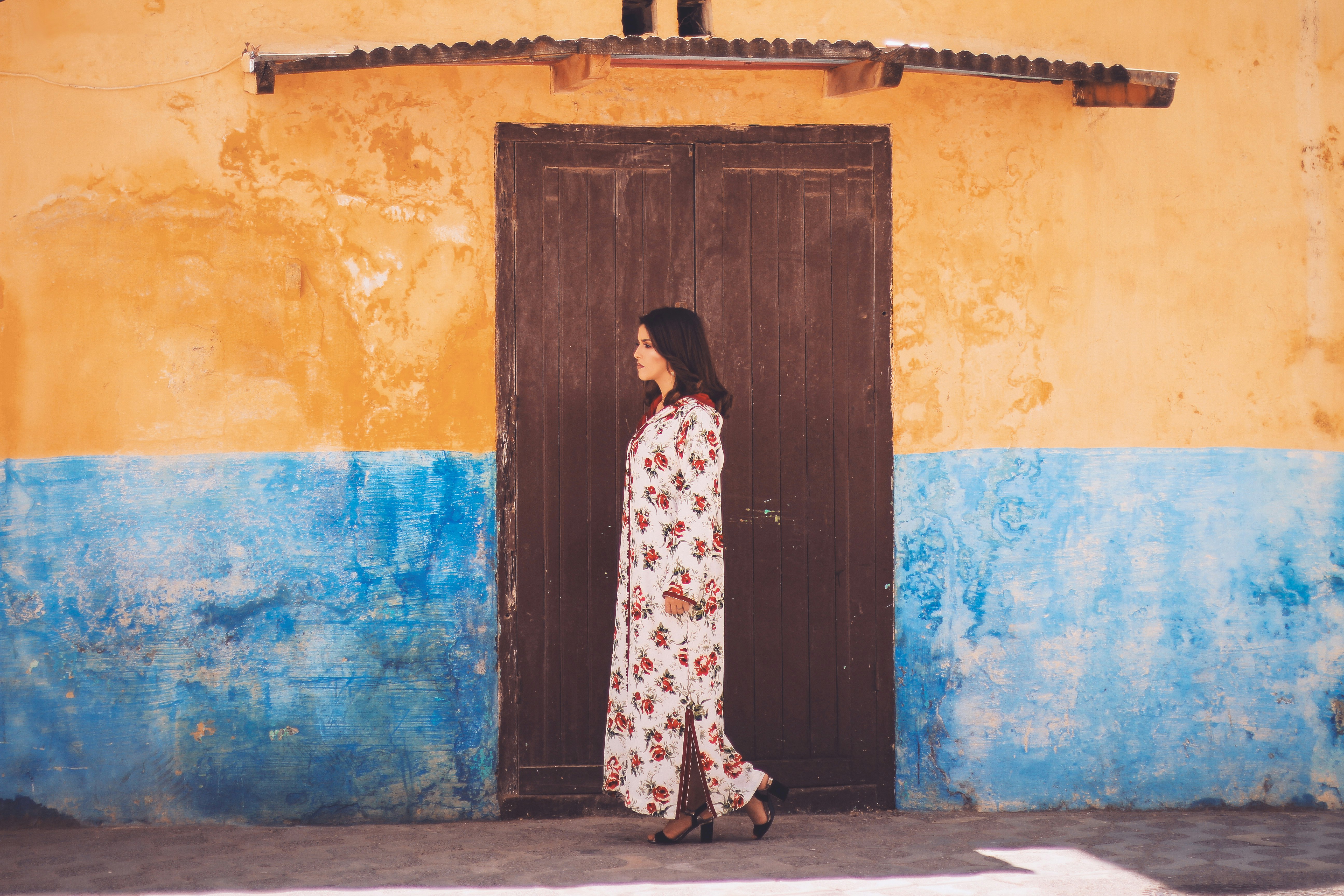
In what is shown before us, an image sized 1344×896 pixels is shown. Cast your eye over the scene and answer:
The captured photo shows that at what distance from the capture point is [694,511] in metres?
4.32

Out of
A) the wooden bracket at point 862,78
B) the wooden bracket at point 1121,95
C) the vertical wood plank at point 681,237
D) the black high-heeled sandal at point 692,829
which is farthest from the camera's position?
the vertical wood plank at point 681,237

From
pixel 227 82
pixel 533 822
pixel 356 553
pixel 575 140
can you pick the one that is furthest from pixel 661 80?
pixel 533 822

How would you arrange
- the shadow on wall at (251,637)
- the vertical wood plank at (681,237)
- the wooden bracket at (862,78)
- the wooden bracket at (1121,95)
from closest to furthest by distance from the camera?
the wooden bracket at (862,78)
the shadow on wall at (251,637)
the wooden bracket at (1121,95)
the vertical wood plank at (681,237)

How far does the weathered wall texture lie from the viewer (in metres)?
4.61

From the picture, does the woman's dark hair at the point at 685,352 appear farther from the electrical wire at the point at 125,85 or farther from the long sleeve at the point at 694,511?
the electrical wire at the point at 125,85

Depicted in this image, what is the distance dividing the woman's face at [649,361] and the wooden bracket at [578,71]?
0.97 m

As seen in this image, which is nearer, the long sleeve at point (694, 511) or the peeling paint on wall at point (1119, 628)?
the long sleeve at point (694, 511)

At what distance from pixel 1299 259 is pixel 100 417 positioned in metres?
5.06

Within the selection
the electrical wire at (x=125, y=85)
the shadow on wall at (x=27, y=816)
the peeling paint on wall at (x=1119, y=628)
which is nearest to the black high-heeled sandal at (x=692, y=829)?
the peeling paint on wall at (x=1119, y=628)

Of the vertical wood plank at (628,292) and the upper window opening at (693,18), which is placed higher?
the upper window opening at (693,18)

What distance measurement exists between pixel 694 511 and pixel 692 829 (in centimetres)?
119

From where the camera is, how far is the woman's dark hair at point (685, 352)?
4355mm

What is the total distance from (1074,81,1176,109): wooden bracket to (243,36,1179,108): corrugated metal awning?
0.02 meters

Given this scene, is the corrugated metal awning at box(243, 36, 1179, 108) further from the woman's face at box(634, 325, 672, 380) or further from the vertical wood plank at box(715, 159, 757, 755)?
the woman's face at box(634, 325, 672, 380)
